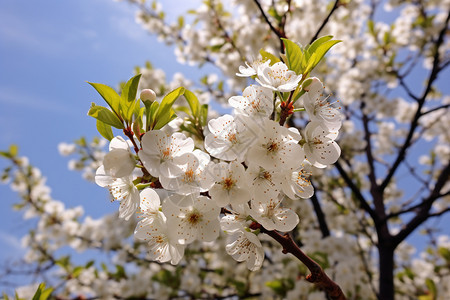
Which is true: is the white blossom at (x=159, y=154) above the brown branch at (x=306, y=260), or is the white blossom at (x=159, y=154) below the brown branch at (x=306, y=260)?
above

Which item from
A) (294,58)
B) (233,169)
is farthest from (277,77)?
(233,169)

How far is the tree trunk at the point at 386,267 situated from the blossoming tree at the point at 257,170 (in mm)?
12

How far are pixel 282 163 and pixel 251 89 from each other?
0.78 ft

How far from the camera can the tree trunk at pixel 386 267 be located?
8.29 ft

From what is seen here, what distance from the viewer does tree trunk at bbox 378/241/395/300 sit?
2.53 meters

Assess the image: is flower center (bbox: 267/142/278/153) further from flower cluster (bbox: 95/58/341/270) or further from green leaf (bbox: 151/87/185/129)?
green leaf (bbox: 151/87/185/129)

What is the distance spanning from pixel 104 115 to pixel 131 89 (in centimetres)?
11

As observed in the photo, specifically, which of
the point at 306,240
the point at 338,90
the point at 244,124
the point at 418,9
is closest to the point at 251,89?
the point at 244,124

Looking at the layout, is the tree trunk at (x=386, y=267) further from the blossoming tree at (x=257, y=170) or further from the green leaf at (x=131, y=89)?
the green leaf at (x=131, y=89)

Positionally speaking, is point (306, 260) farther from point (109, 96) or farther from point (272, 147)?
point (109, 96)

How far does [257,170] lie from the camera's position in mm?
840

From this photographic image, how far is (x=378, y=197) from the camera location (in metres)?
3.24

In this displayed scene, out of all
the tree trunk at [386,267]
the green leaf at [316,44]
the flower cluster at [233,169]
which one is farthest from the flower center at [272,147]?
the tree trunk at [386,267]

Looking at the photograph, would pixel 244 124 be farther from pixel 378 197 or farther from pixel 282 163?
pixel 378 197
